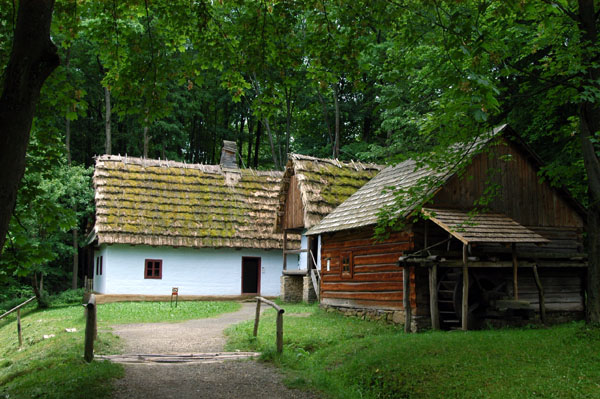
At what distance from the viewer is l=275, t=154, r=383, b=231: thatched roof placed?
21.5 meters

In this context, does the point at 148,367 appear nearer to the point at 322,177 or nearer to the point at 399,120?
the point at 322,177

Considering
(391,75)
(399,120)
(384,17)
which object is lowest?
(391,75)

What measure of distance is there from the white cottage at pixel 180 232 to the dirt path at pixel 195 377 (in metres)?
11.9

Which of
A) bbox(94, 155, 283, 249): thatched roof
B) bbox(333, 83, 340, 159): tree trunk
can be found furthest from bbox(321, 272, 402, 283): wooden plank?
bbox(333, 83, 340, 159): tree trunk

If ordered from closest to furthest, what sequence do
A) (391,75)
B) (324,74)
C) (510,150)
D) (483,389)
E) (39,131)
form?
(483,389) < (39,131) < (391,75) < (324,74) < (510,150)

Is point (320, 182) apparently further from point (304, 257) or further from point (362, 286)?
point (362, 286)

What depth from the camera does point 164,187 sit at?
27.1 metres

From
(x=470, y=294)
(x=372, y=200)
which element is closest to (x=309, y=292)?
(x=372, y=200)

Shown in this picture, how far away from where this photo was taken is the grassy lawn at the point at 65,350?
7.75 m

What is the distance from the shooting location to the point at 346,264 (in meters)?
18.0

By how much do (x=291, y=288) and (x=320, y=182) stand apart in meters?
4.91

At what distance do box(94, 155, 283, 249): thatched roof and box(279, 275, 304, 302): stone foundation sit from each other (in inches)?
119

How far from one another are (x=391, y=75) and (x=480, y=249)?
23.1 feet

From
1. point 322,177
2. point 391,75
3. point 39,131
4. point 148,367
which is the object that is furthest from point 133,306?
point 391,75
